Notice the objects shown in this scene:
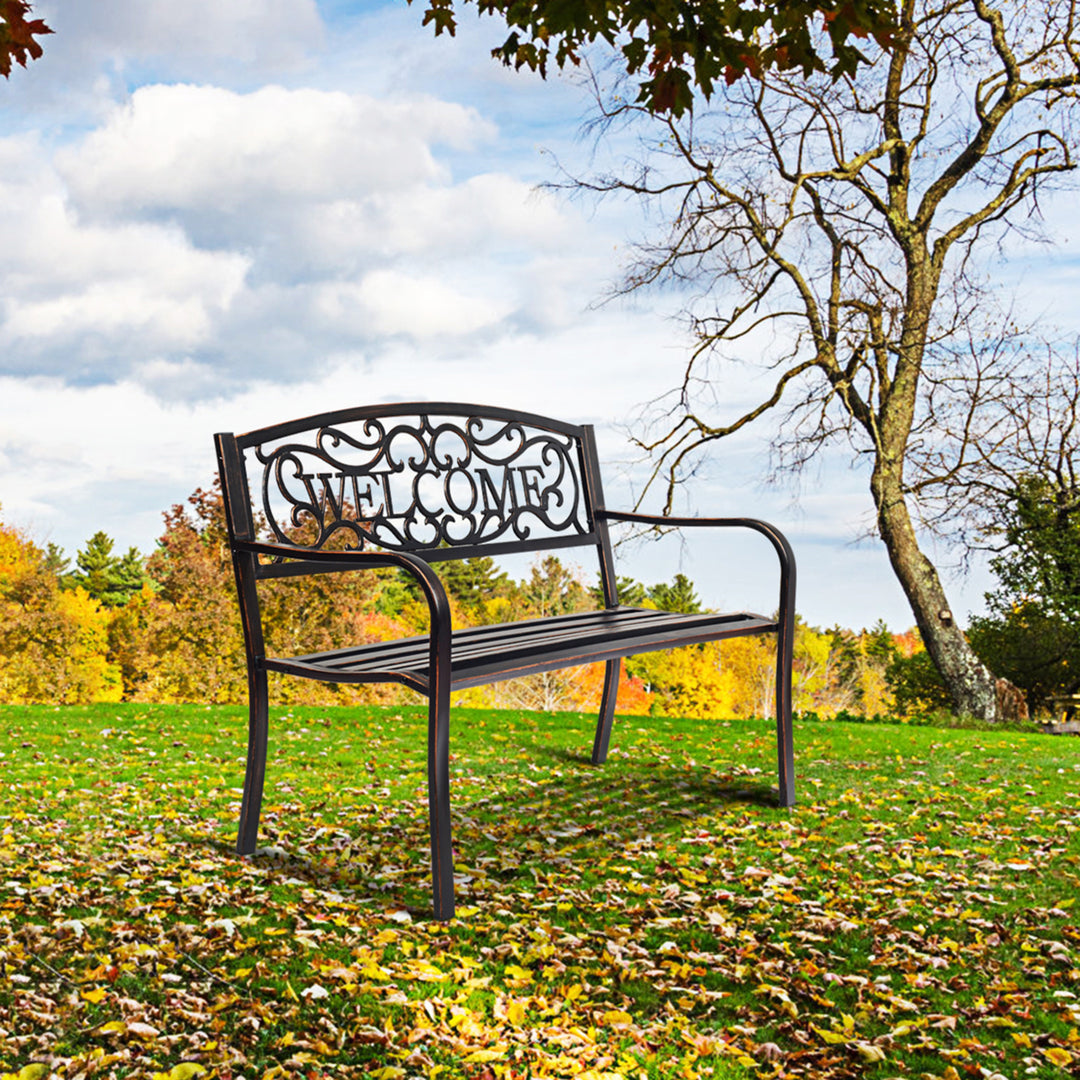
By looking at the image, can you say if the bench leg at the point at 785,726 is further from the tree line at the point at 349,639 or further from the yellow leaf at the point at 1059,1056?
the tree line at the point at 349,639

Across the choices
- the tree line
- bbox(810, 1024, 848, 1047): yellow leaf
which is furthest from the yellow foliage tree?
bbox(810, 1024, 848, 1047): yellow leaf

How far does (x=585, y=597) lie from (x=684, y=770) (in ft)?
41.3

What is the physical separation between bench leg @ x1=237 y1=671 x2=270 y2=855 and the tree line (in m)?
8.27

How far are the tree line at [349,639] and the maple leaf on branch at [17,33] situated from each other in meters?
9.30

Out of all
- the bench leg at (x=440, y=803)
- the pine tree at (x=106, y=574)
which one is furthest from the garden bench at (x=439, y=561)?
the pine tree at (x=106, y=574)

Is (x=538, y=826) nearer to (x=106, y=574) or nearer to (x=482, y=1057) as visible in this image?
(x=482, y=1057)

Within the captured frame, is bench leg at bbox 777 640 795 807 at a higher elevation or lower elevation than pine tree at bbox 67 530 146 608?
lower

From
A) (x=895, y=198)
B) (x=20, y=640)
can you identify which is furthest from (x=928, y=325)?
(x=20, y=640)

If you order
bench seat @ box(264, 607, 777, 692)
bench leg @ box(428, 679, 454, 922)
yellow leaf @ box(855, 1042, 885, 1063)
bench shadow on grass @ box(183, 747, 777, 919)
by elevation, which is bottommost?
yellow leaf @ box(855, 1042, 885, 1063)

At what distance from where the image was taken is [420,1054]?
81.0 inches

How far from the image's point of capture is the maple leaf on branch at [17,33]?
10.5ft

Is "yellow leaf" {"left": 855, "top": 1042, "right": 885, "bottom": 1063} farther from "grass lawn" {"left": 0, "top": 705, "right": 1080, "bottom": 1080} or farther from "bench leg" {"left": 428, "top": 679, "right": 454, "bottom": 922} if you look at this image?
"bench leg" {"left": 428, "top": 679, "right": 454, "bottom": 922}

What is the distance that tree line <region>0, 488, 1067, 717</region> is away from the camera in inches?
606

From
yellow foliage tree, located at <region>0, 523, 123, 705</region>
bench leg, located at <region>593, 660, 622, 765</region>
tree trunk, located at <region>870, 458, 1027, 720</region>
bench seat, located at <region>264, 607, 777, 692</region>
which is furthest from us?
yellow foliage tree, located at <region>0, 523, 123, 705</region>
